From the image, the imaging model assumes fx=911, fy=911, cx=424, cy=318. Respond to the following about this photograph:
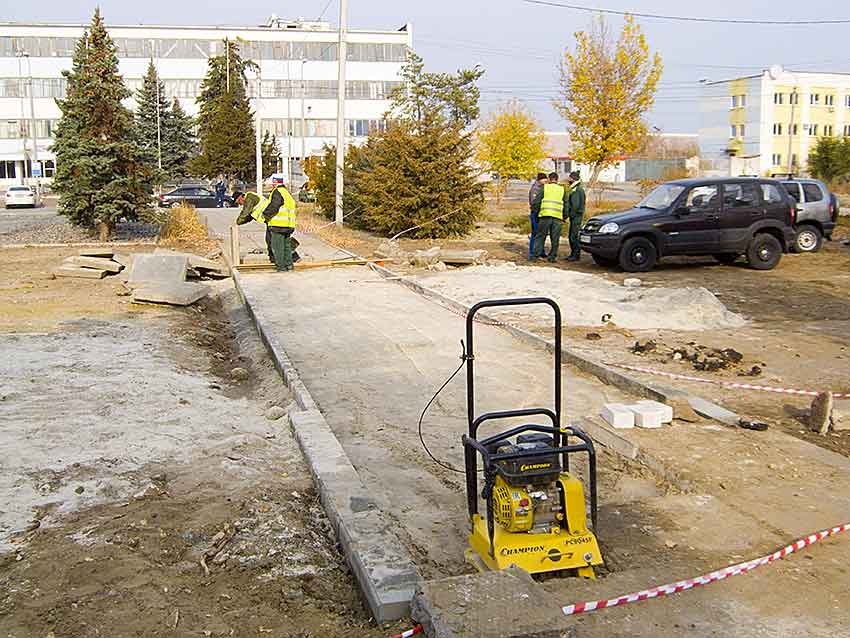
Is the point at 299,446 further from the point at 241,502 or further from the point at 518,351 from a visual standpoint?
the point at 518,351

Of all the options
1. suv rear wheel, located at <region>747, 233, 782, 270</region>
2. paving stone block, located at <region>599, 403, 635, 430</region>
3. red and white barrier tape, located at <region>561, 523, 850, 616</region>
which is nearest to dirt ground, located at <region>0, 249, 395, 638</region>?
red and white barrier tape, located at <region>561, 523, 850, 616</region>

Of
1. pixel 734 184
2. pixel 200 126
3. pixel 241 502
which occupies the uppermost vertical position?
pixel 200 126

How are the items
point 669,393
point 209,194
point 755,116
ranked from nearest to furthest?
point 669,393 < point 209,194 < point 755,116

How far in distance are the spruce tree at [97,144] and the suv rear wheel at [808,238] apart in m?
17.1

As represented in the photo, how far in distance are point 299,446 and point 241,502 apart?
3.99ft

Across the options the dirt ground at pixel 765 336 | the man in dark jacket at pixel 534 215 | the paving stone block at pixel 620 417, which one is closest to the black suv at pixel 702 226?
the dirt ground at pixel 765 336

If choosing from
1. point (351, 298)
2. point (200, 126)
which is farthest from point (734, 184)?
point (200, 126)

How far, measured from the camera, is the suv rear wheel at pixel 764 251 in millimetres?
18484

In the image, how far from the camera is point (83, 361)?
31.7 ft

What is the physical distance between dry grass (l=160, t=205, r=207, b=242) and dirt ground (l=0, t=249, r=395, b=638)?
16.5m

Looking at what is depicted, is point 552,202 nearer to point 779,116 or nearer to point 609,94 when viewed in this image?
point 609,94

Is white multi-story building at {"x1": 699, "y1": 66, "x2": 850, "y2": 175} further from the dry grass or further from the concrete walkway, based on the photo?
the concrete walkway

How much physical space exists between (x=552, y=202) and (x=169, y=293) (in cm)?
862

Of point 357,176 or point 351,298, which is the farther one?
point 357,176
